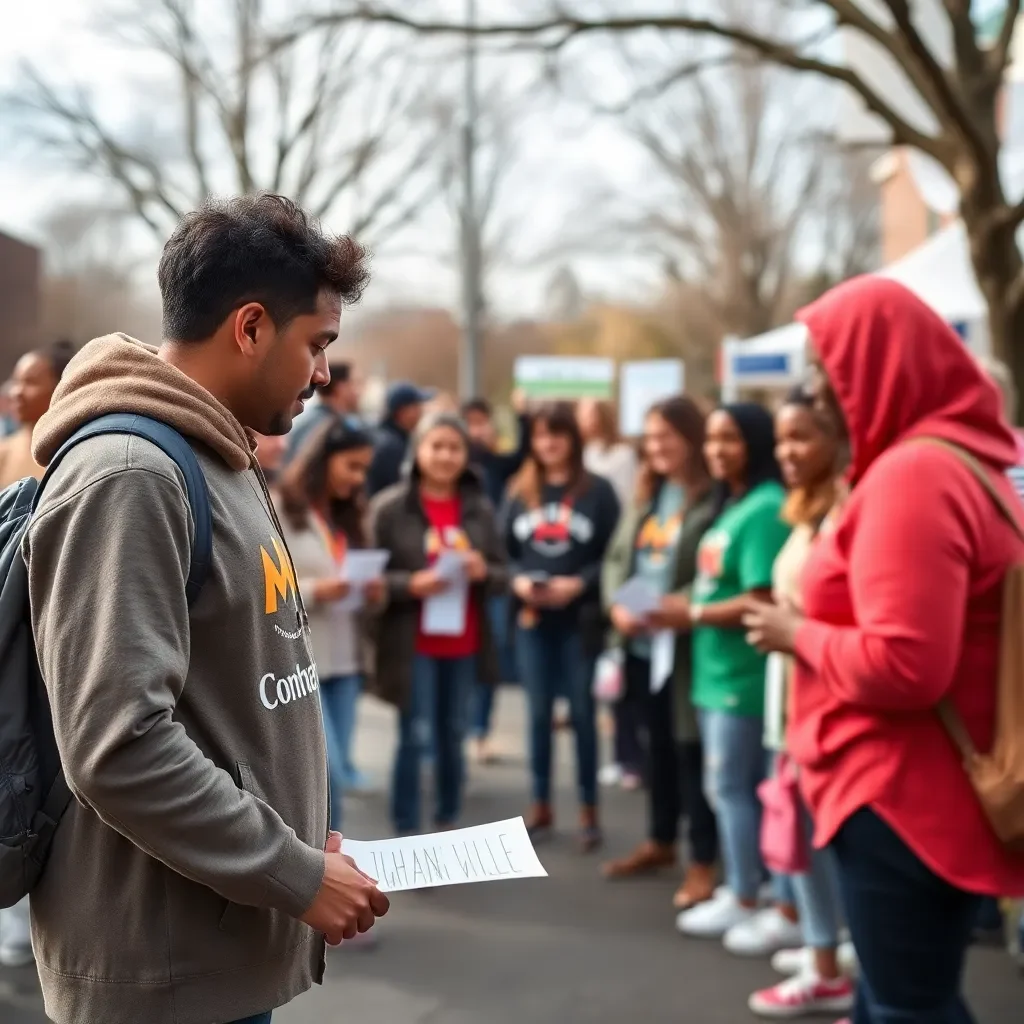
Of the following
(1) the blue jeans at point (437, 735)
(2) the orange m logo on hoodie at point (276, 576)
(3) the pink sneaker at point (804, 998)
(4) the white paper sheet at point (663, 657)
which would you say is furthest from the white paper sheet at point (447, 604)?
(2) the orange m logo on hoodie at point (276, 576)

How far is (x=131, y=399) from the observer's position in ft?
5.88

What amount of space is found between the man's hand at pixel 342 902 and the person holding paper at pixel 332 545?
361 centimetres

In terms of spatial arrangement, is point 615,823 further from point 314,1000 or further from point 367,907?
point 367,907

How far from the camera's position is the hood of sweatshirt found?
1798 millimetres

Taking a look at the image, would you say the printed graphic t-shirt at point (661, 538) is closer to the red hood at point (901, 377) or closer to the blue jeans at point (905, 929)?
the red hood at point (901, 377)

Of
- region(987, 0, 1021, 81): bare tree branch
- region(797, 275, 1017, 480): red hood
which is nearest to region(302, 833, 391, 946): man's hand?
region(797, 275, 1017, 480): red hood

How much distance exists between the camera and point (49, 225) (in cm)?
2416

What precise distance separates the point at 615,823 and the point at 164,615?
17.7 feet

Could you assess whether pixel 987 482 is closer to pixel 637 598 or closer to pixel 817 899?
pixel 817 899

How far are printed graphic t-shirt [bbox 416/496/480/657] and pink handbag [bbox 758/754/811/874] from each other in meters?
2.04

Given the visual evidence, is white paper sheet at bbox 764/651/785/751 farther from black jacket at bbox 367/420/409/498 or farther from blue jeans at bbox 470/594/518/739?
black jacket at bbox 367/420/409/498

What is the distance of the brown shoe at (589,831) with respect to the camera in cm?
626

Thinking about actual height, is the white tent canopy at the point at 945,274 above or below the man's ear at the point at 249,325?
above

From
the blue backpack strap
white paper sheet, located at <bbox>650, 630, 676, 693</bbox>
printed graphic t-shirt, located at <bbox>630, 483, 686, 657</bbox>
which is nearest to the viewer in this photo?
the blue backpack strap
